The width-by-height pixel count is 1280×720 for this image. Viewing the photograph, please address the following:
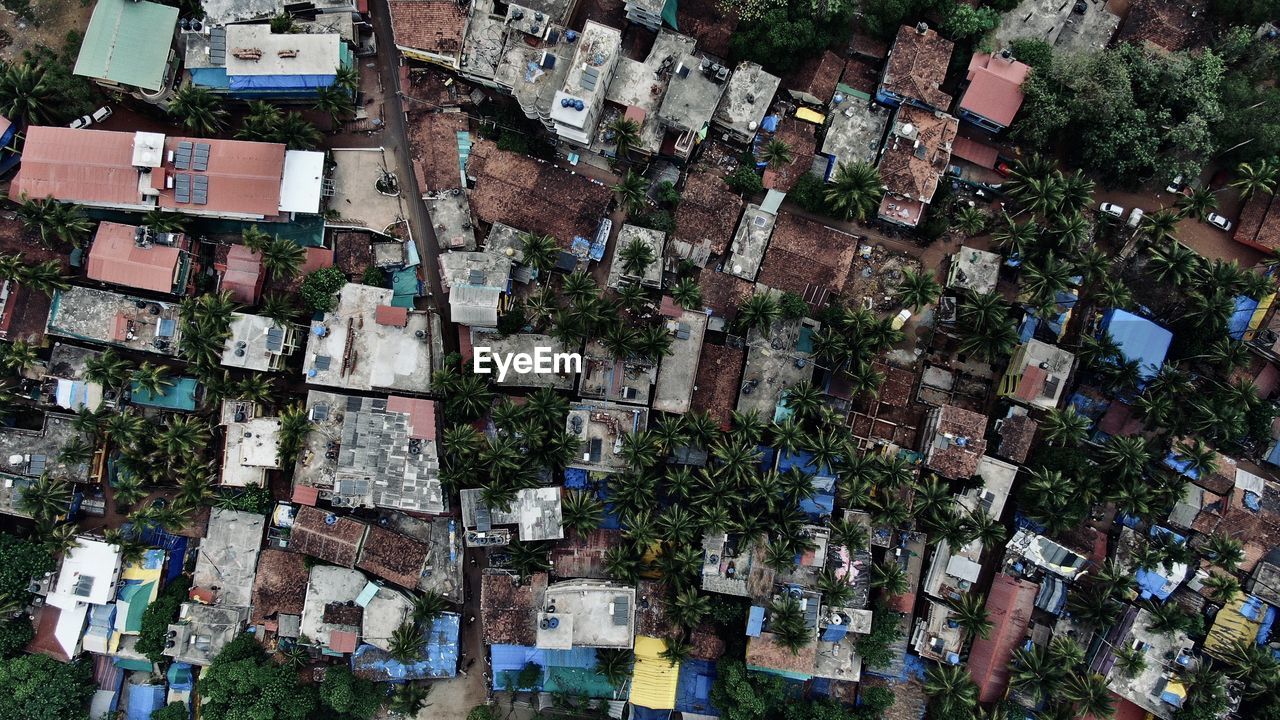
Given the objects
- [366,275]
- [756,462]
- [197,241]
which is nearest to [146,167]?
[197,241]

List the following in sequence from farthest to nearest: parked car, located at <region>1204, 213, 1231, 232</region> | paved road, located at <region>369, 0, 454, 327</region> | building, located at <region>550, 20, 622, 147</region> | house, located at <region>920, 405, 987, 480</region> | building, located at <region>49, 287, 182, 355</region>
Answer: paved road, located at <region>369, 0, 454, 327</region>, parked car, located at <region>1204, 213, 1231, 232</region>, building, located at <region>49, 287, 182, 355</region>, house, located at <region>920, 405, 987, 480</region>, building, located at <region>550, 20, 622, 147</region>

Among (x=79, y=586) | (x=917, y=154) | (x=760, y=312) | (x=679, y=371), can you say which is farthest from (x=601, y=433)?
(x=79, y=586)

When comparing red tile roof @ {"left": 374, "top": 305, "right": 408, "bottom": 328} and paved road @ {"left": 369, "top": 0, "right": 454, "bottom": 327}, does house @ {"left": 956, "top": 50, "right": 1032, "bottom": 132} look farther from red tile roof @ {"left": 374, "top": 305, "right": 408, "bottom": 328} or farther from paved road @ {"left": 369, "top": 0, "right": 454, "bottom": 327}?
red tile roof @ {"left": 374, "top": 305, "right": 408, "bottom": 328}

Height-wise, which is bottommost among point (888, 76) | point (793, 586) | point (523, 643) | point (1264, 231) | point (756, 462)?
point (523, 643)

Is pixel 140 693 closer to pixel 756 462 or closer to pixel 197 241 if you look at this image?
pixel 197 241

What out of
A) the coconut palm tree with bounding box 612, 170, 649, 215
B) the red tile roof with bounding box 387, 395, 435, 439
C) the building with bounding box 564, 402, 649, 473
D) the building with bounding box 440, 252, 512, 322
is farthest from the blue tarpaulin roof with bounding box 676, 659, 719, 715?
the coconut palm tree with bounding box 612, 170, 649, 215

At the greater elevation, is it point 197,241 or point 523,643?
point 197,241

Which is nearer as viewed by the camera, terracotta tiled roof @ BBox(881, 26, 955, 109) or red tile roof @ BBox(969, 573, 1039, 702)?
red tile roof @ BBox(969, 573, 1039, 702)

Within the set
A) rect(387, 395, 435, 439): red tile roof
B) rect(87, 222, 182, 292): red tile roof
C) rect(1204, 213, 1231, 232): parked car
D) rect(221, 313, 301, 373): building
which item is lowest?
rect(387, 395, 435, 439): red tile roof
